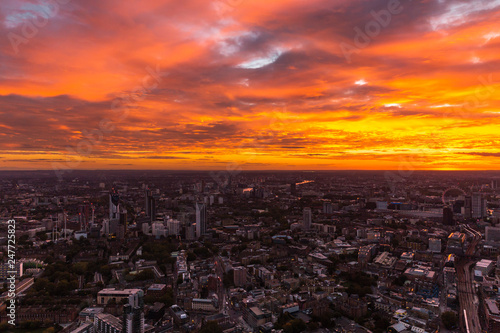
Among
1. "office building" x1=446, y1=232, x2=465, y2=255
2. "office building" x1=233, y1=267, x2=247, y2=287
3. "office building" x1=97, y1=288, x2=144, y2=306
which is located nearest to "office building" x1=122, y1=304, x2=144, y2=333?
"office building" x1=97, y1=288, x2=144, y2=306

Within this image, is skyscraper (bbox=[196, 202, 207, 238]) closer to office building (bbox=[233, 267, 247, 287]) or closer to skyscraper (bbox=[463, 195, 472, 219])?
office building (bbox=[233, 267, 247, 287])

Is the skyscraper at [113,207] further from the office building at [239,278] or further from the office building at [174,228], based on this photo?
the office building at [239,278]

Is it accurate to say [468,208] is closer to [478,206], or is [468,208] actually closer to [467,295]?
[478,206]

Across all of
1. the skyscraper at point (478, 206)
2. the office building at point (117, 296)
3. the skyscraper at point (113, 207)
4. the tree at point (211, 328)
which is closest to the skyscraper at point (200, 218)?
the skyscraper at point (113, 207)

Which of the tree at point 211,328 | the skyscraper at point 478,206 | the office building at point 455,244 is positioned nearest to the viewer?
the tree at point 211,328

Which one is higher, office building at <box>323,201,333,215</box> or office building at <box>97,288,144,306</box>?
office building at <box>323,201,333,215</box>

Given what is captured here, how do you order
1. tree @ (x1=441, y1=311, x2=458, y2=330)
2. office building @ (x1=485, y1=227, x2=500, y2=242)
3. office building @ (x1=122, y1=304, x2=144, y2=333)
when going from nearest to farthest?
office building @ (x1=122, y1=304, x2=144, y2=333)
tree @ (x1=441, y1=311, x2=458, y2=330)
office building @ (x1=485, y1=227, x2=500, y2=242)

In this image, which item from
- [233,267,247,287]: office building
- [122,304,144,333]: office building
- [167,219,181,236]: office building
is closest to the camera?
[122,304,144,333]: office building
